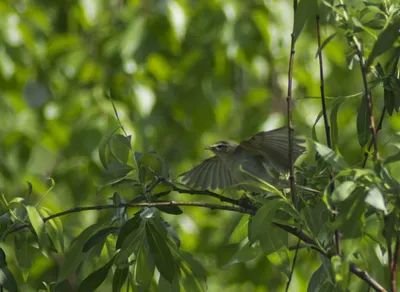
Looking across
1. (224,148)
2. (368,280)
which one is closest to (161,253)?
(368,280)

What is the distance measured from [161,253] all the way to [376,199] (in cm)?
37

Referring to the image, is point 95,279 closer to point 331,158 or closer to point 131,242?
point 131,242

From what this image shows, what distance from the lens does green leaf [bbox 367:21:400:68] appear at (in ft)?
3.39

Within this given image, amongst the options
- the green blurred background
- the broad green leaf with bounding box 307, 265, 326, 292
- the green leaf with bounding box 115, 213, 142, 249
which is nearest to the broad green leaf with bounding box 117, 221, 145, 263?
the green leaf with bounding box 115, 213, 142, 249

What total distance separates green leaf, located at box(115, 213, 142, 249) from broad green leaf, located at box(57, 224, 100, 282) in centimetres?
10

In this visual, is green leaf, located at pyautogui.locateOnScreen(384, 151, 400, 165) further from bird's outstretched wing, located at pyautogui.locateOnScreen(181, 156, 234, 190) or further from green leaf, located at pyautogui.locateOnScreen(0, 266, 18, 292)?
bird's outstretched wing, located at pyautogui.locateOnScreen(181, 156, 234, 190)

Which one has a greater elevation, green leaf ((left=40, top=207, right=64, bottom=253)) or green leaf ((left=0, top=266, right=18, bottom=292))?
green leaf ((left=40, top=207, right=64, bottom=253))

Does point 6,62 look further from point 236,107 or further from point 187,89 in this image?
point 236,107

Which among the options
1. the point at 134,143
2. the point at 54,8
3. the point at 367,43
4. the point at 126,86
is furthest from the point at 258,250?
the point at 54,8

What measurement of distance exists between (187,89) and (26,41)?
2.41ft

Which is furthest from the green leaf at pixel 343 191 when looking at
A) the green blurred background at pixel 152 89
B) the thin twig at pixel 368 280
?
the green blurred background at pixel 152 89

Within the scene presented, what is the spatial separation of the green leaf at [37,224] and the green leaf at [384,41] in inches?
20.2

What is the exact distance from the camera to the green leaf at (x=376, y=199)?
3.24 ft

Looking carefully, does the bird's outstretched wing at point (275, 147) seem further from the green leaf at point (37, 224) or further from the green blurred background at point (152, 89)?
the green blurred background at point (152, 89)
